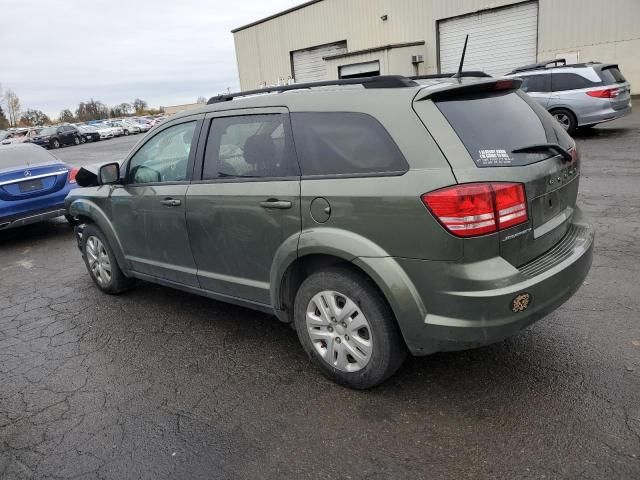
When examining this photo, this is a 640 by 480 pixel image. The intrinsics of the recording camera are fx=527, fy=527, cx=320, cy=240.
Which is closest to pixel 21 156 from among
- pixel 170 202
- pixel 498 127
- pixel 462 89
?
pixel 170 202

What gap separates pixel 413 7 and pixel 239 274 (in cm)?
2553

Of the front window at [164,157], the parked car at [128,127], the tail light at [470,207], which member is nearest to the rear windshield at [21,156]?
the front window at [164,157]

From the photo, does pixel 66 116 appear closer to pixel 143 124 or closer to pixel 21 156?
pixel 143 124

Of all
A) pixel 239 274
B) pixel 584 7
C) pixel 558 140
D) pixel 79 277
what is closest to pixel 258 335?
pixel 239 274

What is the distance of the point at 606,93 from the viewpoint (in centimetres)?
1230

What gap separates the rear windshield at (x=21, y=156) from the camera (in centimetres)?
809

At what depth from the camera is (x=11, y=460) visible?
2.84 meters

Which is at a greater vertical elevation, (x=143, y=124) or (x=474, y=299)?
(x=474, y=299)

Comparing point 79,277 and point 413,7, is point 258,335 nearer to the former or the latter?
point 79,277

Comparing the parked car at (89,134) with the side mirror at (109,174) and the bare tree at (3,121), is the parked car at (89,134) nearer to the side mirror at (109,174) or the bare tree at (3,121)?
the side mirror at (109,174)

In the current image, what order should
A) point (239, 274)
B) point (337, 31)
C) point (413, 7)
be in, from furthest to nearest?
1. point (337, 31)
2. point (413, 7)
3. point (239, 274)

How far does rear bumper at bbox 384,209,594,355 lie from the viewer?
2621 mm

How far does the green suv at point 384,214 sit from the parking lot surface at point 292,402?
1.18ft

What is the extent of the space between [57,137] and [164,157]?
35.9 meters
